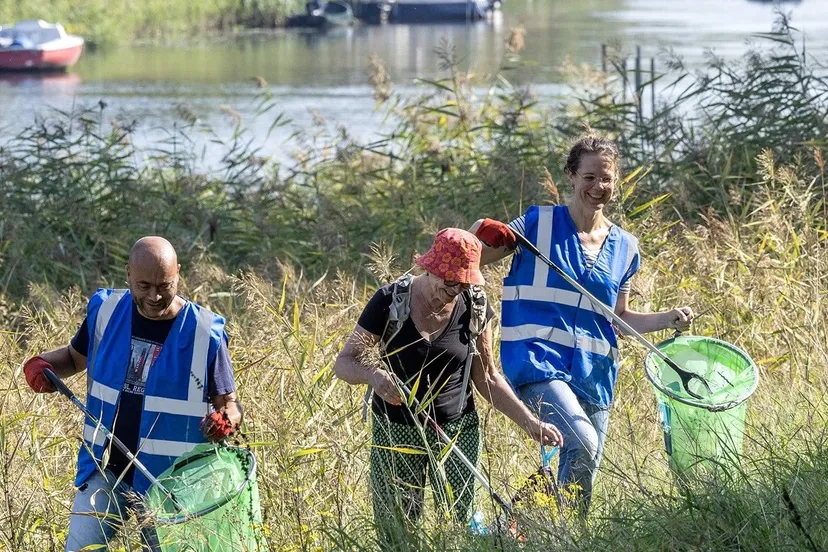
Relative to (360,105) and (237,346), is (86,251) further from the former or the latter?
(360,105)

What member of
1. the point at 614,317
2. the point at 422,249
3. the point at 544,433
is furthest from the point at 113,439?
the point at 422,249

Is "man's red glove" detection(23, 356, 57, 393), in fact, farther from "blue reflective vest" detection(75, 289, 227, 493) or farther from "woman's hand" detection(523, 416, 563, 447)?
"woman's hand" detection(523, 416, 563, 447)

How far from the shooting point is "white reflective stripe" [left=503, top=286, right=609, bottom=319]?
404 cm

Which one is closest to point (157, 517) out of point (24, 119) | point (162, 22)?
point (24, 119)

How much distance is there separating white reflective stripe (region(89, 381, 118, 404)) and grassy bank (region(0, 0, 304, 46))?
105 feet

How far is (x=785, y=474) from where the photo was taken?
3604mm

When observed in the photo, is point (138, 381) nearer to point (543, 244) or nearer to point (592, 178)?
point (543, 244)

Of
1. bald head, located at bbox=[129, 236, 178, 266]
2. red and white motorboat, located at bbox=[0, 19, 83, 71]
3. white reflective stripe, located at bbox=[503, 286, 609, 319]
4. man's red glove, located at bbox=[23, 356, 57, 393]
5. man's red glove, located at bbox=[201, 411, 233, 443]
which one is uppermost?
bald head, located at bbox=[129, 236, 178, 266]

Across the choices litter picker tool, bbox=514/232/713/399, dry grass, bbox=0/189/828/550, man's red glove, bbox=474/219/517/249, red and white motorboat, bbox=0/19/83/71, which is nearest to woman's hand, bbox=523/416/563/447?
dry grass, bbox=0/189/828/550

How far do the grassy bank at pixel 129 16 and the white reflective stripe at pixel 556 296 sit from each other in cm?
3165

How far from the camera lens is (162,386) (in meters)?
3.47

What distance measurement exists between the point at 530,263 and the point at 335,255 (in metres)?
4.03

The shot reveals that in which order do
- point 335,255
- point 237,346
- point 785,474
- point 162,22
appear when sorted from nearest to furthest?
point 785,474 < point 237,346 < point 335,255 < point 162,22

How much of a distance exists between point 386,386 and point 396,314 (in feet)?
0.90
